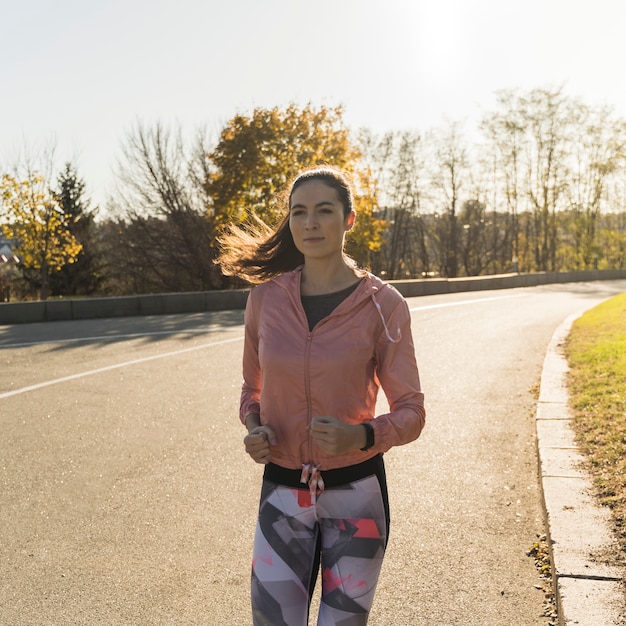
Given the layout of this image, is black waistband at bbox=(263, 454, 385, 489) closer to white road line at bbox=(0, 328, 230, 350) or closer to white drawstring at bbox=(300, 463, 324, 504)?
white drawstring at bbox=(300, 463, 324, 504)

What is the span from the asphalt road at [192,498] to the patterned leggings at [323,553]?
132 centimetres

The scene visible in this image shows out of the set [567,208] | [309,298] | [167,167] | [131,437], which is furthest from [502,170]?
[309,298]

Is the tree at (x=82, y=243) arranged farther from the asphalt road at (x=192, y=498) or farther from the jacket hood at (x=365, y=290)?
the jacket hood at (x=365, y=290)

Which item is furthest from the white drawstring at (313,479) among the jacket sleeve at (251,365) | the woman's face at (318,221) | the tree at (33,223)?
the tree at (33,223)

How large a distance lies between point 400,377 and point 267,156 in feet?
102

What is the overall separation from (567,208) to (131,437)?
185ft

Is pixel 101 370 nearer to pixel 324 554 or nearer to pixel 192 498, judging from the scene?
pixel 192 498

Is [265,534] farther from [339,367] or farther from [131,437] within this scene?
[131,437]

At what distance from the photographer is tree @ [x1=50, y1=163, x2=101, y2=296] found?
41375mm

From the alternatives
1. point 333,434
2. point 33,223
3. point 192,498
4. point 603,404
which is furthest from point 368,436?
point 33,223

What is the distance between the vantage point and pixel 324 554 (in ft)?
7.70

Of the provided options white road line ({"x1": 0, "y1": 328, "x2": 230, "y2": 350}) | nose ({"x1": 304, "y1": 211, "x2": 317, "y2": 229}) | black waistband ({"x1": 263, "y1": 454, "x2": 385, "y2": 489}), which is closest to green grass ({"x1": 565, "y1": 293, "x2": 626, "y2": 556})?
black waistband ({"x1": 263, "y1": 454, "x2": 385, "y2": 489})

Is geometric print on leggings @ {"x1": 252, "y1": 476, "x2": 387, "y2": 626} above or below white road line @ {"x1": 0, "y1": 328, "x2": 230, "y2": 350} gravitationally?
above

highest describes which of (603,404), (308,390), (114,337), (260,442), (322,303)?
(322,303)
